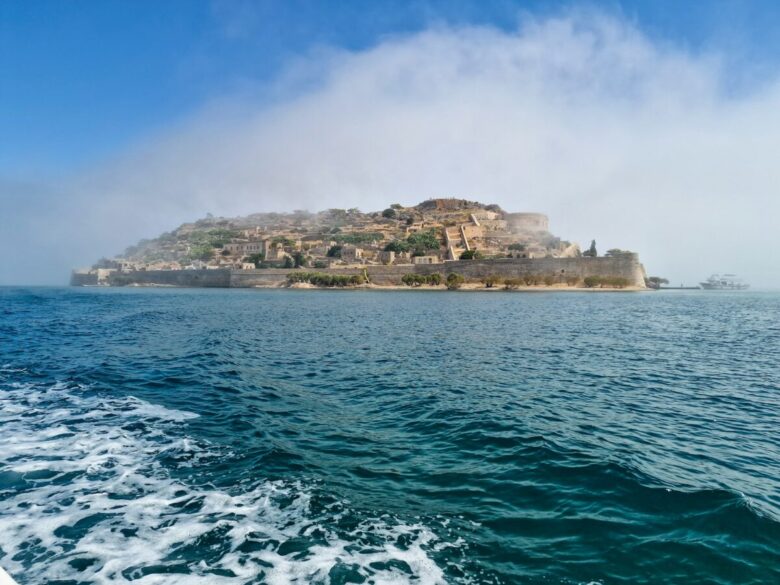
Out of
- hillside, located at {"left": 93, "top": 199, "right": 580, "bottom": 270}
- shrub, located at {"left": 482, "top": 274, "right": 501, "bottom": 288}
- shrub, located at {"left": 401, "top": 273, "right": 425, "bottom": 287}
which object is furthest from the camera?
hillside, located at {"left": 93, "top": 199, "right": 580, "bottom": 270}

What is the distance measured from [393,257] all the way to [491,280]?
20351 mm

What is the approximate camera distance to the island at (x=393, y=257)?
220 feet

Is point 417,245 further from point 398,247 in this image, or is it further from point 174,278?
point 174,278

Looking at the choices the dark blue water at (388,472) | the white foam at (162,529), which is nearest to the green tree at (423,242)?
the dark blue water at (388,472)

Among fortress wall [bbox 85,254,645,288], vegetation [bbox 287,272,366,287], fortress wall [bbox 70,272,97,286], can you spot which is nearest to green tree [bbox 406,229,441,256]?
fortress wall [bbox 85,254,645,288]

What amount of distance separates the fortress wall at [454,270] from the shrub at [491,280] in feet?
1.77

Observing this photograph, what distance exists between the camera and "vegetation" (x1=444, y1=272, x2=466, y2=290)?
2677 inches

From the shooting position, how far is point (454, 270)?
70562 mm

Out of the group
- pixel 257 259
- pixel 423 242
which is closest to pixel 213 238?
pixel 257 259

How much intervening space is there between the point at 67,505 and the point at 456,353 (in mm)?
11111

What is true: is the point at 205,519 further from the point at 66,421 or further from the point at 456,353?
the point at 456,353

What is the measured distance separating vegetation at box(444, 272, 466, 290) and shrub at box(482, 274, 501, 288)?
11.1 feet

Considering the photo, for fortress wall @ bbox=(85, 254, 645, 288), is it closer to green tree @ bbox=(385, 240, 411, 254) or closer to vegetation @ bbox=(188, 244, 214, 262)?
green tree @ bbox=(385, 240, 411, 254)

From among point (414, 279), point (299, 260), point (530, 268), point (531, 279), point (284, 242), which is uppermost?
point (284, 242)
